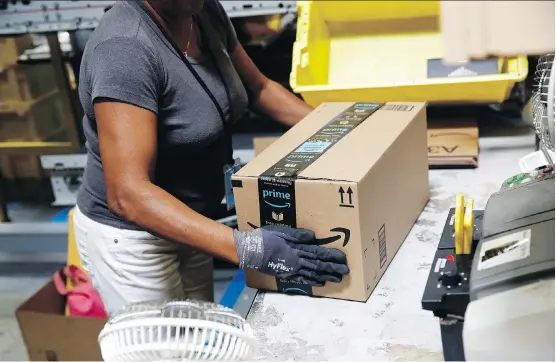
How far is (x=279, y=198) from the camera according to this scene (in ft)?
4.19

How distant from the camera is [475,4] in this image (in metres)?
0.67

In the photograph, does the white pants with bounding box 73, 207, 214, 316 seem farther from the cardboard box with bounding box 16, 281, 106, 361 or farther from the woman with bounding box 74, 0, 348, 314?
the cardboard box with bounding box 16, 281, 106, 361

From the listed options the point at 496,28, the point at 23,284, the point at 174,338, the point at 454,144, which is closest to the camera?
the point at 496,28

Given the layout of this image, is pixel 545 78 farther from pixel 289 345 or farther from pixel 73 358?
pixel 73 358

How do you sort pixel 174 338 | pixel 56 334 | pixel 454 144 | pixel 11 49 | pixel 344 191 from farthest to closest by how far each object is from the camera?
pixel 11 49, pixel 56 334, pixel 454 144, pixel 344 191, pixel 174 338

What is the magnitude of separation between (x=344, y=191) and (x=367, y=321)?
0.85ft

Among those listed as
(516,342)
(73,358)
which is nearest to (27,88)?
(73,358)

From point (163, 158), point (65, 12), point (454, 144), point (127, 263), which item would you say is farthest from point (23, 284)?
point (454, 144)

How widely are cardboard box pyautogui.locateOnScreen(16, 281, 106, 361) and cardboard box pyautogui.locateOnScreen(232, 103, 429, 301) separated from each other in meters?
1.07


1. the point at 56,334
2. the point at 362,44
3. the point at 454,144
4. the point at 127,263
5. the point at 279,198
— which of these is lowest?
the point at 56,334

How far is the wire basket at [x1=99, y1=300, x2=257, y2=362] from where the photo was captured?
34.0 inches

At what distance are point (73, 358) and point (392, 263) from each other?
1.36m

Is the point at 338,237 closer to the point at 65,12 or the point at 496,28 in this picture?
the point at 496,28

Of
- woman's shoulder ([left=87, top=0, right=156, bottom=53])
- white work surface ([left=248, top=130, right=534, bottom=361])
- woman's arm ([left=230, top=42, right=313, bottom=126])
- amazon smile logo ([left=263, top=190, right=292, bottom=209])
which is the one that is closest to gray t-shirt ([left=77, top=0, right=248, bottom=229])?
woman's shoulder ([left=87, top=0, right=156, bottom=53])
